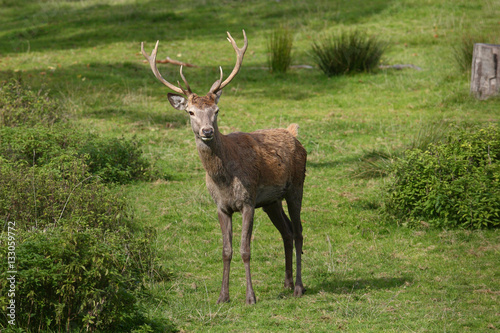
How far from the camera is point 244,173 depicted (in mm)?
7371

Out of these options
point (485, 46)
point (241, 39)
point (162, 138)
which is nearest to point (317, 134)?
point (162, 138)

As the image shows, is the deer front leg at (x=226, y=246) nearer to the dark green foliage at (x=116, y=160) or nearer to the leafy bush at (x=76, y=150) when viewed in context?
the leafy bush at (x=76, y=150)

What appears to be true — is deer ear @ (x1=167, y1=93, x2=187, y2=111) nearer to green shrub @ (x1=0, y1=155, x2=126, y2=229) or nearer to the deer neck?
the deer neck

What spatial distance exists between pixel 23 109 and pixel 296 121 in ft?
19.9

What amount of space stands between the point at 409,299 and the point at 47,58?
1652 cm

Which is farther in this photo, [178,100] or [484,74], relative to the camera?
[484,74]

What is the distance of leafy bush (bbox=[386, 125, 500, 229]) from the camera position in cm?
954

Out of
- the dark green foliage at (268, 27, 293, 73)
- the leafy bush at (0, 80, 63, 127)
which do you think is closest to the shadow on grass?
the leafy bush at (0, 80, 63, 127)

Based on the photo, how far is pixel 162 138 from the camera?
14203mm

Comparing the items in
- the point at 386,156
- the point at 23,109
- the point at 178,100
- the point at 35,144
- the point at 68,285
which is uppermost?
the point at 178,100

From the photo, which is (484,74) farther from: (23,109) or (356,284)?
(23,109)

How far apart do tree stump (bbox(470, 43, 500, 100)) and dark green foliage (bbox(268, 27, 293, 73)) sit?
5.40 metres

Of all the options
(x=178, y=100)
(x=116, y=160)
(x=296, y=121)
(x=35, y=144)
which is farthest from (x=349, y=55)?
(x=178, y=100)

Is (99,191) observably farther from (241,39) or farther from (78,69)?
(241,39)
